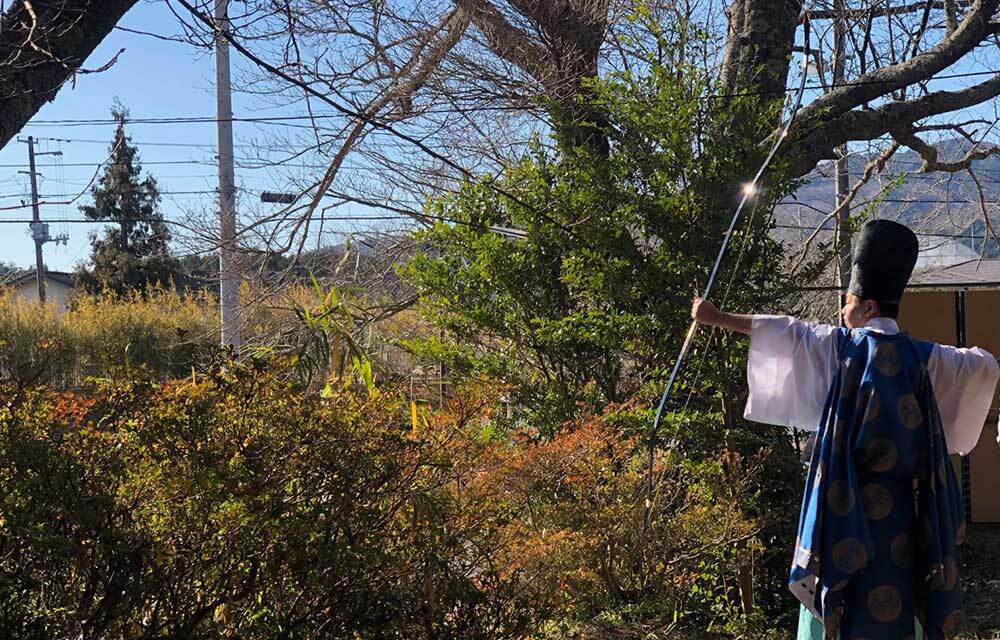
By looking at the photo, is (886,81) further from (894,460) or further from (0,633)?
(0,633)

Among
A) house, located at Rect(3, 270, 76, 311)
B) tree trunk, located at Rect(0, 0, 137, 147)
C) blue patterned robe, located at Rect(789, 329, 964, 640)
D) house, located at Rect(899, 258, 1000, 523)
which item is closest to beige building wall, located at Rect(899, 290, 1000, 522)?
house, located at Rect(899, 258, 1000, 523)

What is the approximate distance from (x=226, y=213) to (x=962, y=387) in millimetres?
7853

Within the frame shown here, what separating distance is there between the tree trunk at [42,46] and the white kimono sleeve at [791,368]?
9.15ft

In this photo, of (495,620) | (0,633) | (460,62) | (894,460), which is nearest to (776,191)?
(894,460)

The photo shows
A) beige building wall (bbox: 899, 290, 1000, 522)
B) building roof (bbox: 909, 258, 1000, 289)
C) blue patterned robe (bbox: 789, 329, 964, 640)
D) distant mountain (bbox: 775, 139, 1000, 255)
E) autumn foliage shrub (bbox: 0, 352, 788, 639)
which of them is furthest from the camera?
building roof (bbox: 909, 258, 1000, 289)

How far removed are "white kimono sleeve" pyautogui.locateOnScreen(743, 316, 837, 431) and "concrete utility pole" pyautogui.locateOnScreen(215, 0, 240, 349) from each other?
12.3 ft

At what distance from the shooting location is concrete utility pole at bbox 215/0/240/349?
8938mm

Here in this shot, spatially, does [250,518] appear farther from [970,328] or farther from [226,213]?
[226,213]

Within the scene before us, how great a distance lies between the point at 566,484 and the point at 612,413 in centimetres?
84

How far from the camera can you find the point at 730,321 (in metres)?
2.91

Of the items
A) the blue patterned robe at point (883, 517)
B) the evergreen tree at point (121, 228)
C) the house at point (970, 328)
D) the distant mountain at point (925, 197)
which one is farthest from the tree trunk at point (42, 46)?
the evergreen tree at point (121, 228)

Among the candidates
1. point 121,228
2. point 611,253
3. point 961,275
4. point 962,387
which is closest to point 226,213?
point 611,253

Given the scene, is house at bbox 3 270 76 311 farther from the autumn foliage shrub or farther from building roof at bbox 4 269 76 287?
the autumn foliage shrub

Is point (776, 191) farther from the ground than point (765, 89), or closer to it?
closer to it
